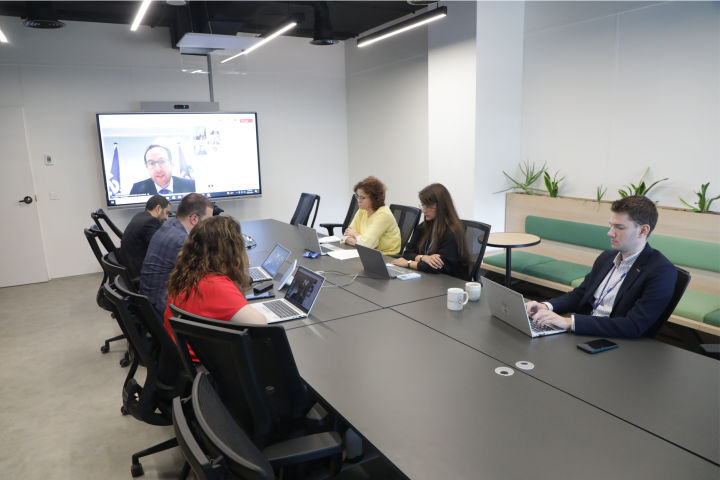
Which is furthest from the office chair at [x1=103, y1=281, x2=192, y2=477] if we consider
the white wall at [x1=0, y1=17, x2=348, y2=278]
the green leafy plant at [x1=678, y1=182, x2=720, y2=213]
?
the white wall at [x1=0, y1=17, x2=348, y2=278]

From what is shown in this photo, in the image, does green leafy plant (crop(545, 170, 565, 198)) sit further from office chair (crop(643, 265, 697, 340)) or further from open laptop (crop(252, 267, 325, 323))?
open laptop (crop(252, 267, 325, 323))

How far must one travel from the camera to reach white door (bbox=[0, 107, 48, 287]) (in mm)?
5766

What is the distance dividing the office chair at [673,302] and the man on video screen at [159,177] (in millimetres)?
5821

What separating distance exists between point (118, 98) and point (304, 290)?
508cm

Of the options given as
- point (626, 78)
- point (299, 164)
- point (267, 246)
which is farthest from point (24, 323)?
point (626, 78)

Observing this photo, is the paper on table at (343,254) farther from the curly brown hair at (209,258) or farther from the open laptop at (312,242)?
the curly brown hair at (209,258)

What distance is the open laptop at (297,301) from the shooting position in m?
2.49

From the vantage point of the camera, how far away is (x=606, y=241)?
445 centimetres

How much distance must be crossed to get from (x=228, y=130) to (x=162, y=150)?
924 millimetres

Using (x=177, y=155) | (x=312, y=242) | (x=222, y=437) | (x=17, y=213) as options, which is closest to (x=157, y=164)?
(x=177, y=155)

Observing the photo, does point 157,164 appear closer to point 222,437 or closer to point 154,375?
point 154,375

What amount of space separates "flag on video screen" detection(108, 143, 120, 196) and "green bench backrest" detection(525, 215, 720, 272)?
5.07 metres

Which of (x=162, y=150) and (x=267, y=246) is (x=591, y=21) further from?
(x=162, y=150)

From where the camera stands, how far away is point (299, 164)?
752 cm
